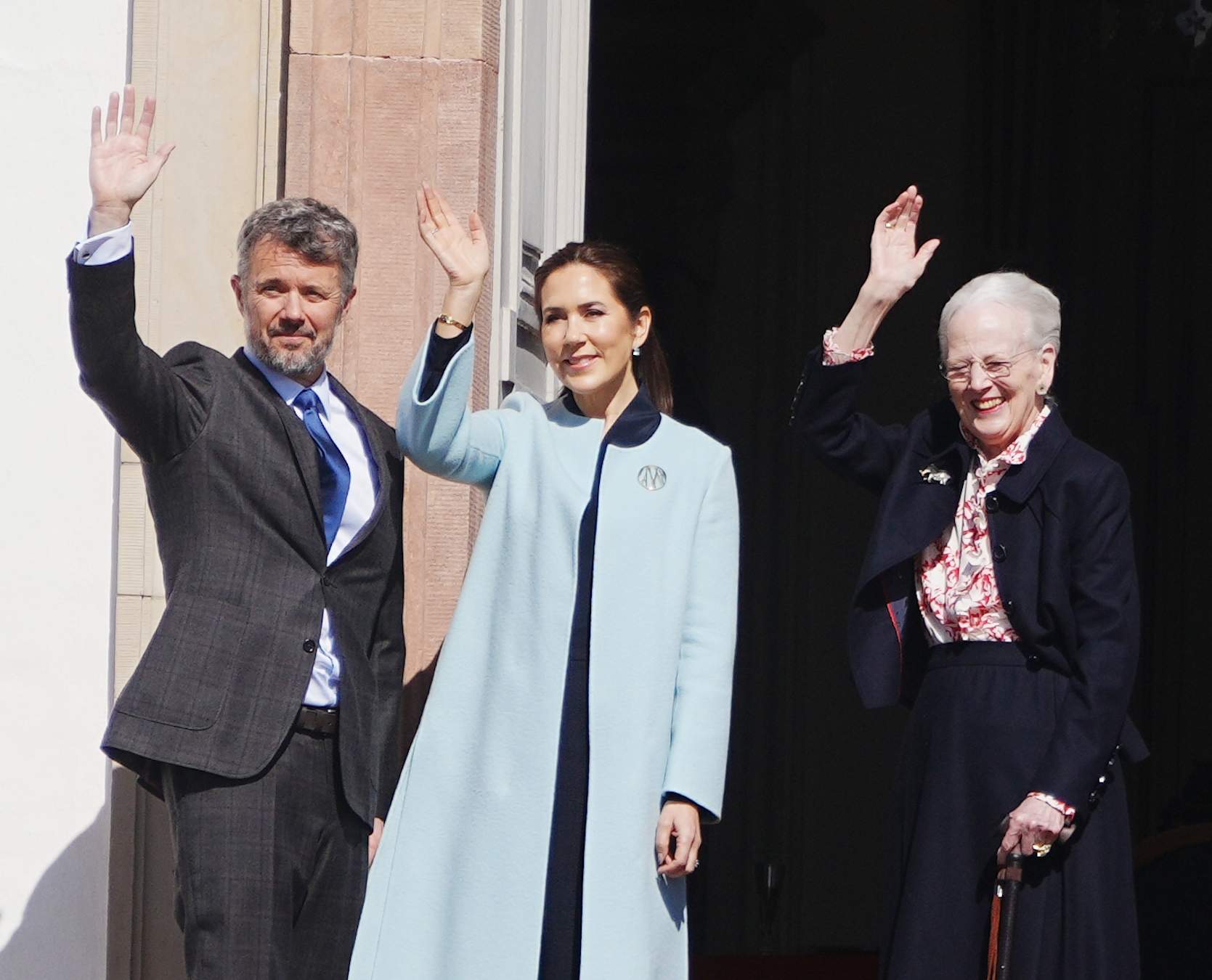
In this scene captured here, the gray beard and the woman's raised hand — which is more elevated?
the woman's raised hand

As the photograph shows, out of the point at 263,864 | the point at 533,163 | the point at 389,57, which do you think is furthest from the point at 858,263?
the point at 263,864

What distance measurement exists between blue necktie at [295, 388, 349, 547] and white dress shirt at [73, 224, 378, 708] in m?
0.01

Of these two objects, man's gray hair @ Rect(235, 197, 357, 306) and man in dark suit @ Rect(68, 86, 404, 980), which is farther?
man's gray hair @ Rect(235, 197, 357, 306)

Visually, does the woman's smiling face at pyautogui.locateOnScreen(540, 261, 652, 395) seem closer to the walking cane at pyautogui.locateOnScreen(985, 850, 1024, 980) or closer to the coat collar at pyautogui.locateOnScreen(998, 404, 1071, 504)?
the coat collar at pyautogui.locateOnScreen(998, 404, 1071, 504)

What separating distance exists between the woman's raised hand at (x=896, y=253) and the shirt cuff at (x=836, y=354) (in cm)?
12

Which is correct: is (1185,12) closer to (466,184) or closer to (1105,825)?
(466,184)

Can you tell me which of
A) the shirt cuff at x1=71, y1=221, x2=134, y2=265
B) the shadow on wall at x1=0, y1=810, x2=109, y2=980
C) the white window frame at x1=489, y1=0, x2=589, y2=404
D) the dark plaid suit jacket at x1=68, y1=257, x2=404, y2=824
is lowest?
the shadow on wall at x1=0, y1=810, x2=109, y2=980

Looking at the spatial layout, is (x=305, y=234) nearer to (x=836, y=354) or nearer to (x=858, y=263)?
(x=836, y=354)

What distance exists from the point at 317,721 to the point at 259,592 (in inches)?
10.1

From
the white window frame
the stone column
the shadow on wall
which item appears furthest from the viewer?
the white window frame

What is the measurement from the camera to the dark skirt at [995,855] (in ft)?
14.0

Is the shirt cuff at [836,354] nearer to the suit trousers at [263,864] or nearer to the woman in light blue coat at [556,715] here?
the woman in light blue coat at [556,715]

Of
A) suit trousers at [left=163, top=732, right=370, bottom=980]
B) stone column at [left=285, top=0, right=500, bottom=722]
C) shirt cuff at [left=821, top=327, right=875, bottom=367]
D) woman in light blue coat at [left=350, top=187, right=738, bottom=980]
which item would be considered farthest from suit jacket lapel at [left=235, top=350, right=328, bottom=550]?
shirt cuff at [left=821, top=327, right=875, bottom=367]

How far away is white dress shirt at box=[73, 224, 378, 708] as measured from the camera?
4.34 m
